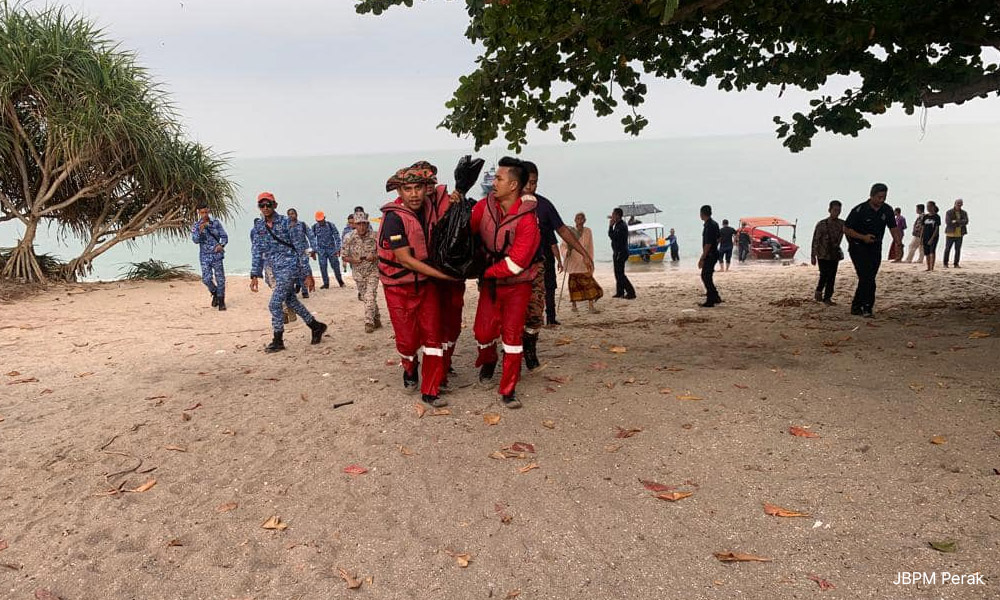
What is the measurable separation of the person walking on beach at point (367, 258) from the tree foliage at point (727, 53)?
10.0 feet

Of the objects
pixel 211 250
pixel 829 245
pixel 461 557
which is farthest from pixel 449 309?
pixel 211 250

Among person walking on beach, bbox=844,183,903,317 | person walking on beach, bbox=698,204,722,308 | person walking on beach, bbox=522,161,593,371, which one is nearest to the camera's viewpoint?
person walking on beach, bbox=522,161,593,371

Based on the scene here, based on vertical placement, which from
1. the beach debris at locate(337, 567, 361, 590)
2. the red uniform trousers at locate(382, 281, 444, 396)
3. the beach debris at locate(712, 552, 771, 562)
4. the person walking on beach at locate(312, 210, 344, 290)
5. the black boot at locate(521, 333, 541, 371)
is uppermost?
the person walking on beach at locate(312, 210, 344, 290)

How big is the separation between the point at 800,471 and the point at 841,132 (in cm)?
532

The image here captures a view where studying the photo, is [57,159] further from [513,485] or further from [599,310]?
[513,485]

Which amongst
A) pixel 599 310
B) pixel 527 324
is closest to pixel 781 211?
pixel 599 310

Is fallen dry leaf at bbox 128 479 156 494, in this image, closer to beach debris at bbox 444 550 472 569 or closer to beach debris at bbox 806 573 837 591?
beach debris at bbox 444 550 472 569

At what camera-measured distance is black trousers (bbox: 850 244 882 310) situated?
7.86 meters

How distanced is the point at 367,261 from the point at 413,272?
14.2ft

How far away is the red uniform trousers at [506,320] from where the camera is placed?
15.2 ft

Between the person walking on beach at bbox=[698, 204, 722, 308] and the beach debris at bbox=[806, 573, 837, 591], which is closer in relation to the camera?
the beach debris at bbox=[806, 573, 837, 591]

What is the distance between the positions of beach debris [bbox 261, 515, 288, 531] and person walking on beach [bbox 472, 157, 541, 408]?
1.93 m

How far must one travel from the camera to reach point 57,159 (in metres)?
13.4

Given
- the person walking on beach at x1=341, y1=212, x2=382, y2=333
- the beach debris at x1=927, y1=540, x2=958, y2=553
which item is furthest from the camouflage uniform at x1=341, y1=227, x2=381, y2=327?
the beach debris at x1=927, y1=540, x2=958, y2=553
